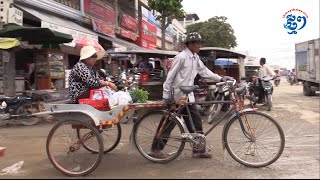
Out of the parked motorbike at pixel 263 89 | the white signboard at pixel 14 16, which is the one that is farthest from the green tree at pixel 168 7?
the white signboard at pixel 14 16

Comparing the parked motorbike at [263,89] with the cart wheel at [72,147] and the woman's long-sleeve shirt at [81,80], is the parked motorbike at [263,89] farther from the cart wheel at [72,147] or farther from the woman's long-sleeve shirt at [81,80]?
the cart wheel at [72,147]

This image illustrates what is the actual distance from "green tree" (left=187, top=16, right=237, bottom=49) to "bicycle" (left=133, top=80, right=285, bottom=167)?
43593 mm

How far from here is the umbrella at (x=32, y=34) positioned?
10453mm

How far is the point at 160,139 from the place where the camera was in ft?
19.1

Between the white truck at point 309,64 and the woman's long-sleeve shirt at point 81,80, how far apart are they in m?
13.9

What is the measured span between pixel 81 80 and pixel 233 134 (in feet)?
7.61

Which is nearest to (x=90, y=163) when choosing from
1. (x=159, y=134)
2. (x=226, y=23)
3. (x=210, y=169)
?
(x=159, y=134)

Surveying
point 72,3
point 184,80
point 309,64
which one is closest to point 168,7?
point 72,3

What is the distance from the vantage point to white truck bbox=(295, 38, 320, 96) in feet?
57.5

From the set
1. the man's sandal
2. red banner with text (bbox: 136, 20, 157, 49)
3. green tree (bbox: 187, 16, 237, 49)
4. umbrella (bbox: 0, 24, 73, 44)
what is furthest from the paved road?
green tree (bbox: 187, 16, 237, 49)

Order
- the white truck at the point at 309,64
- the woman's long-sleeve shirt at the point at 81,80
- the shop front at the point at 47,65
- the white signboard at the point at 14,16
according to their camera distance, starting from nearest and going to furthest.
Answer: the woman's long-sleeve shirt at the point at 81,80
the white signboard at the point at 14,16
the shop front at the point at 47,65
the white truck at the point at 309,64

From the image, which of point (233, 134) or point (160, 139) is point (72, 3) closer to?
point (160, 139)

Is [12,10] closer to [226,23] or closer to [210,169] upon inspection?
[210,169]

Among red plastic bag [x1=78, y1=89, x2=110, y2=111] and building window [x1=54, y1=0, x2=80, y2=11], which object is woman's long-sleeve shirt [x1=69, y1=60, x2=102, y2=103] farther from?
building window [x1=54, y1=0, x2=80, y2=11]
